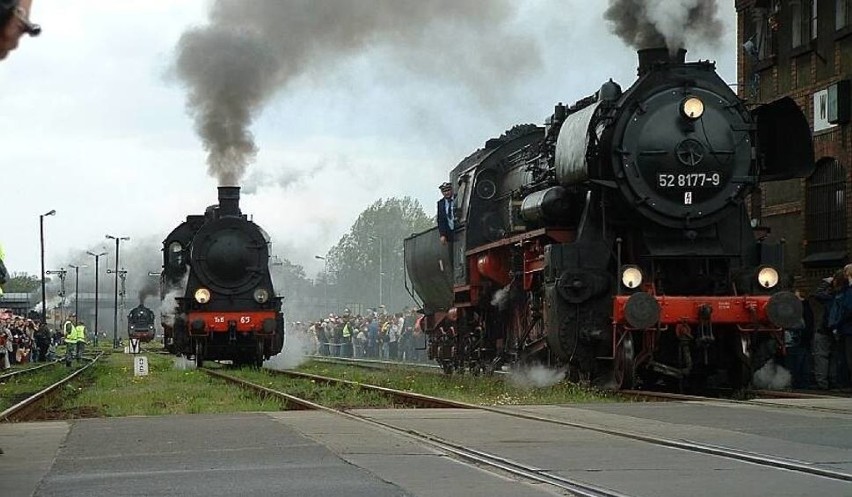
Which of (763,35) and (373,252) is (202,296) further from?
(373,252)

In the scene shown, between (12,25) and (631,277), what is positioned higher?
(12,25)

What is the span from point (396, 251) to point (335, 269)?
40.8 feet

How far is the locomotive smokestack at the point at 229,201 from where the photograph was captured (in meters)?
31.7

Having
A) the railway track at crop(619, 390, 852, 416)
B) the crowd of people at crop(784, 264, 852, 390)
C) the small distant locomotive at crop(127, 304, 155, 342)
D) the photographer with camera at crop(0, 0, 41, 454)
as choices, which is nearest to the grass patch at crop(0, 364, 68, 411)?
the railway track at crop(619, 390, 852, 416)

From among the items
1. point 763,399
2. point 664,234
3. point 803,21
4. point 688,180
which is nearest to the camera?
point 763,399

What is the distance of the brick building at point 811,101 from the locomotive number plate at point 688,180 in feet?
21.1

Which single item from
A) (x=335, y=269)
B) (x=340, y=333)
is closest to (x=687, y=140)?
(x=340, y=333)

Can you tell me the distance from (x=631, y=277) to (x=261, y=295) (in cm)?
1609

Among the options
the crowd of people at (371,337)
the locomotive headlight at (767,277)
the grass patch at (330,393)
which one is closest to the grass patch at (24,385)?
the grass patch at (330,393)

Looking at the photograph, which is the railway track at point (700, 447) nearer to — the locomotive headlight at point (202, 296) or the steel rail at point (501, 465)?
the steel rail at point (501, 465)

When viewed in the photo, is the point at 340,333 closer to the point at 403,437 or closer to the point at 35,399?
the point at 35,399

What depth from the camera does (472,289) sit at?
20.2 metres

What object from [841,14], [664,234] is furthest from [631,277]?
[841,14]

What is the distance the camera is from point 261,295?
→ 3027 cm
